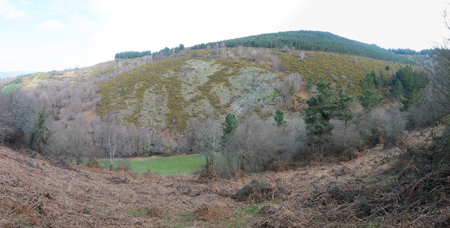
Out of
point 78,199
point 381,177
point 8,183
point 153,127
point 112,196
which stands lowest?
point 153,127

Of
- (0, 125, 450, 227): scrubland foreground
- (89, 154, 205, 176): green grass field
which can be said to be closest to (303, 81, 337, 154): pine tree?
(0, 125, 450, 227): scrubland foreground

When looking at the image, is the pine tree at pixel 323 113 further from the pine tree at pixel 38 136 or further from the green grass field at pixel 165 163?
the pine tree at pixel 38 136

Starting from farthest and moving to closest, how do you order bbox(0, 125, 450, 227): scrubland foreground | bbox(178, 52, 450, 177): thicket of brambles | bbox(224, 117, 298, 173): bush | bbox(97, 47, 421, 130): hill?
bbox(97, 47, 421, 130): hill, bbox(224, 117, 298, 173): bush, bbox(178, 52, 450, 177): thicket of brambles, bbox(0, 125, 450, 227): scrubland foreground

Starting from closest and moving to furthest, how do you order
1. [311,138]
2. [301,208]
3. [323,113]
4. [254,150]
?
[301,208] < [323,113] < [311,138] < [254,150]

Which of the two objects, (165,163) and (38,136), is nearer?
(38,136)

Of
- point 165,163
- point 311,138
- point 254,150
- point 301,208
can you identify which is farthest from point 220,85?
point 301,208

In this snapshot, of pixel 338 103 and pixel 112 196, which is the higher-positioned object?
pixel 338 103

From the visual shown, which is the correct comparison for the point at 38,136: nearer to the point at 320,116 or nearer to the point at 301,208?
the point at 301,208

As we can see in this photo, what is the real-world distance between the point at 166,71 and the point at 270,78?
3679 cm

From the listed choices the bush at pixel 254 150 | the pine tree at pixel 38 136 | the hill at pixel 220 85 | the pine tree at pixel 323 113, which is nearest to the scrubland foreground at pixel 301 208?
the pine tree at pixel 323 113

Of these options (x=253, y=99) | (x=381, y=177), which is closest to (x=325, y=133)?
(x=381, y=177)

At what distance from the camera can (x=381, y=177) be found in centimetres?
877

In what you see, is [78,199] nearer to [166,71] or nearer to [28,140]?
[28,140]

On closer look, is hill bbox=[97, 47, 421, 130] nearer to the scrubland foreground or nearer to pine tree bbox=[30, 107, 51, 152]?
pine tree bbox=[30, 107, 51, 152]
